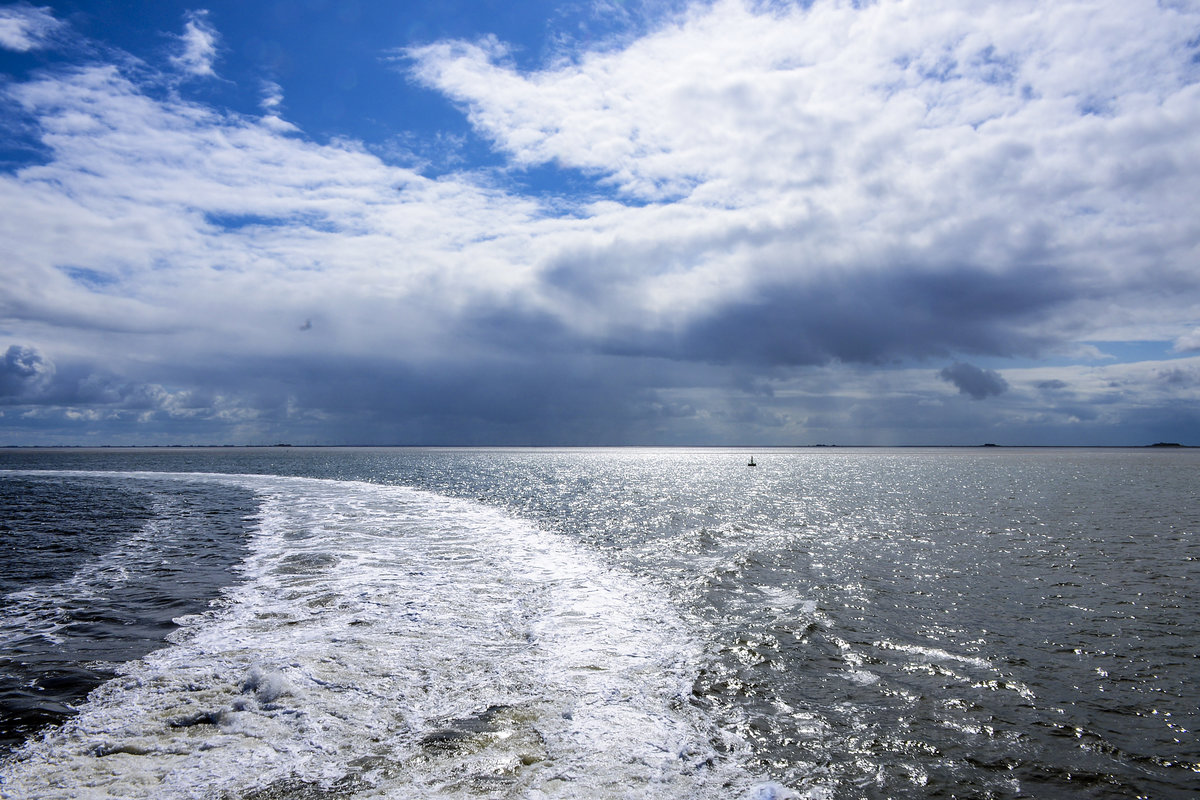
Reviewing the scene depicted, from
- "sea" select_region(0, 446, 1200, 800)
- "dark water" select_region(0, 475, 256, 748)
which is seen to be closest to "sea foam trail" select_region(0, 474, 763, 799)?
"sea" select_region(0, 446, 1200, 800)

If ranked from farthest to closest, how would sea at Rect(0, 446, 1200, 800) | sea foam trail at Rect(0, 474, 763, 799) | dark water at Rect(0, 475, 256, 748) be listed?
dark water at Rect(0, 475, 256, 748)
sea at Rect(0, 446, 1200, 800)
sea foam trail at Rect(0, 474, 763, 799)

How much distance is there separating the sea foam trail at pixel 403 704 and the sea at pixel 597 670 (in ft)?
0.19

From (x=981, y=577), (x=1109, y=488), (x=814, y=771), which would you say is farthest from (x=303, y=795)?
(x=1109, y=488)

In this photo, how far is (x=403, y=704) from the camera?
10.2 metres

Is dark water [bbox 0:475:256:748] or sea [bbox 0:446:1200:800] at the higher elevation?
sea [bbox 0:446:1200:800]

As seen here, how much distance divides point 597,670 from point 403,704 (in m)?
3.72

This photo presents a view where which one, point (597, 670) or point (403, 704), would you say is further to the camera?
point (597, 670)

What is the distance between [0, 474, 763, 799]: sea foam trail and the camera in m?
7.83

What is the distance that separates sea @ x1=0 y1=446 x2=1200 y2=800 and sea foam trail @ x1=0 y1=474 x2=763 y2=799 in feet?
0.19

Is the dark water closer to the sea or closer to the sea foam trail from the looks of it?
the sea

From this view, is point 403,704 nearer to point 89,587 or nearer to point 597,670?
point 597,670

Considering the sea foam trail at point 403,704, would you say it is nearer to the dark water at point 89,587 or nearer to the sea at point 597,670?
the sea at point 597,670

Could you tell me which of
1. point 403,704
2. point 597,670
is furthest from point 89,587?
point 597,670

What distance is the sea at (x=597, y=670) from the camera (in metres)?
8.19
